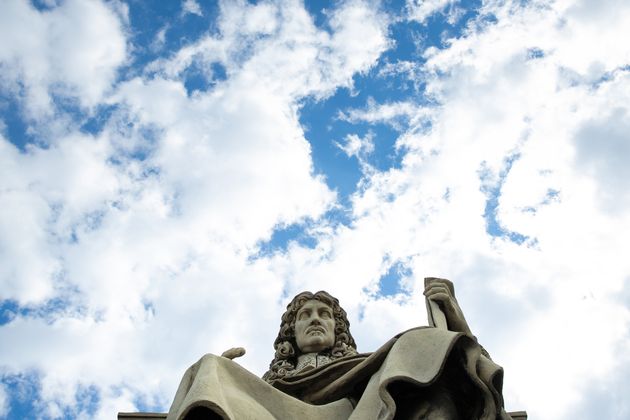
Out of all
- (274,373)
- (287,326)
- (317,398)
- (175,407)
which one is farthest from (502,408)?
(287,326)

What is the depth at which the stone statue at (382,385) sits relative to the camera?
23.1 ft

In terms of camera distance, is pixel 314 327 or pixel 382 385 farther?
pixel 314 327

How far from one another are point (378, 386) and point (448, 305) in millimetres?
2266

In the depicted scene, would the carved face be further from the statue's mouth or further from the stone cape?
the stone cape

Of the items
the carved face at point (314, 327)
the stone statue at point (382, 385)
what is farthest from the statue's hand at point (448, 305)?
the carved face at point (314, 327)

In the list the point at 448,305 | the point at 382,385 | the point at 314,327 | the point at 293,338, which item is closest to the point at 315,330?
the point at 314,327

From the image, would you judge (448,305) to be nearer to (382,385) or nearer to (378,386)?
(378,386)

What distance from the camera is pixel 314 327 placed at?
35.3 feet

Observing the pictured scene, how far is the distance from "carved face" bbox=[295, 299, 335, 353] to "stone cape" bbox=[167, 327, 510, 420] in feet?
7.36

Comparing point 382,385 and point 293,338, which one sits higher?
point 293,338

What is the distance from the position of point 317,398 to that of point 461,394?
147 centimetres

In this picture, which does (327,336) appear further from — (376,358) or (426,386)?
(426,386)

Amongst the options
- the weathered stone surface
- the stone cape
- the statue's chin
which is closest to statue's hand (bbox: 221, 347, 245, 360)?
the weathered stone surface

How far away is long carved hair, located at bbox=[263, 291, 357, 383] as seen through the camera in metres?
10.4
